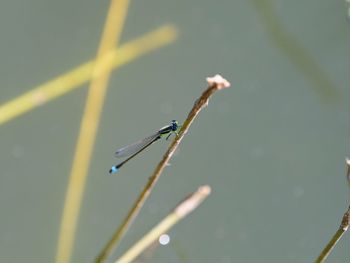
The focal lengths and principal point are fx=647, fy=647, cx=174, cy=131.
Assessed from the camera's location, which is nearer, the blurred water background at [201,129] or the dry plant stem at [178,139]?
the dry plant stem at [178,139]

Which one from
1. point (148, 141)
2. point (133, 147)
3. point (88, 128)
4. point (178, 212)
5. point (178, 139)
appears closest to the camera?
point (178, 139)

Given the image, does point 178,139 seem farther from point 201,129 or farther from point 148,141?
point 201,129

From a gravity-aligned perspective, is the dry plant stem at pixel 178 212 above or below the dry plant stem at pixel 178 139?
above

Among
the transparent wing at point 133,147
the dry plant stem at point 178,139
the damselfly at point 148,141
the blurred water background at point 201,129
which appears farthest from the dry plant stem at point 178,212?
the blurred water background at point 201,129

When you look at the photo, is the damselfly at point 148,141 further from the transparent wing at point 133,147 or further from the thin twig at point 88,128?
the thin twig at point 88,128

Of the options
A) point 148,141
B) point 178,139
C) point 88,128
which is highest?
point 88,128

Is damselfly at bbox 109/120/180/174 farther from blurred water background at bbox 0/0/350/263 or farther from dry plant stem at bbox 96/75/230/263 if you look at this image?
dry plant stem at bbox 96/75/230/263

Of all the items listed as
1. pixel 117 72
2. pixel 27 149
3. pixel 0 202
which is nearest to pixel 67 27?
pixel 117 72

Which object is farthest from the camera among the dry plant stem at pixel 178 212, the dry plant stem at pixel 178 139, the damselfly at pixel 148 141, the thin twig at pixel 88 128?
the thin twig at pixel 88 128

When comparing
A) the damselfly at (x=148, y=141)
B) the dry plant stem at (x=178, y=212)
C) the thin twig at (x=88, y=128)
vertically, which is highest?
the thin twig at (x=88, y=128)

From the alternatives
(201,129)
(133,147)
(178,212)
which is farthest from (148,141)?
(178,212)

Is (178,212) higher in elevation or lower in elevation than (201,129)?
lower

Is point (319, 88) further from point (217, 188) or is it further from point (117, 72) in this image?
point (117, 72)
